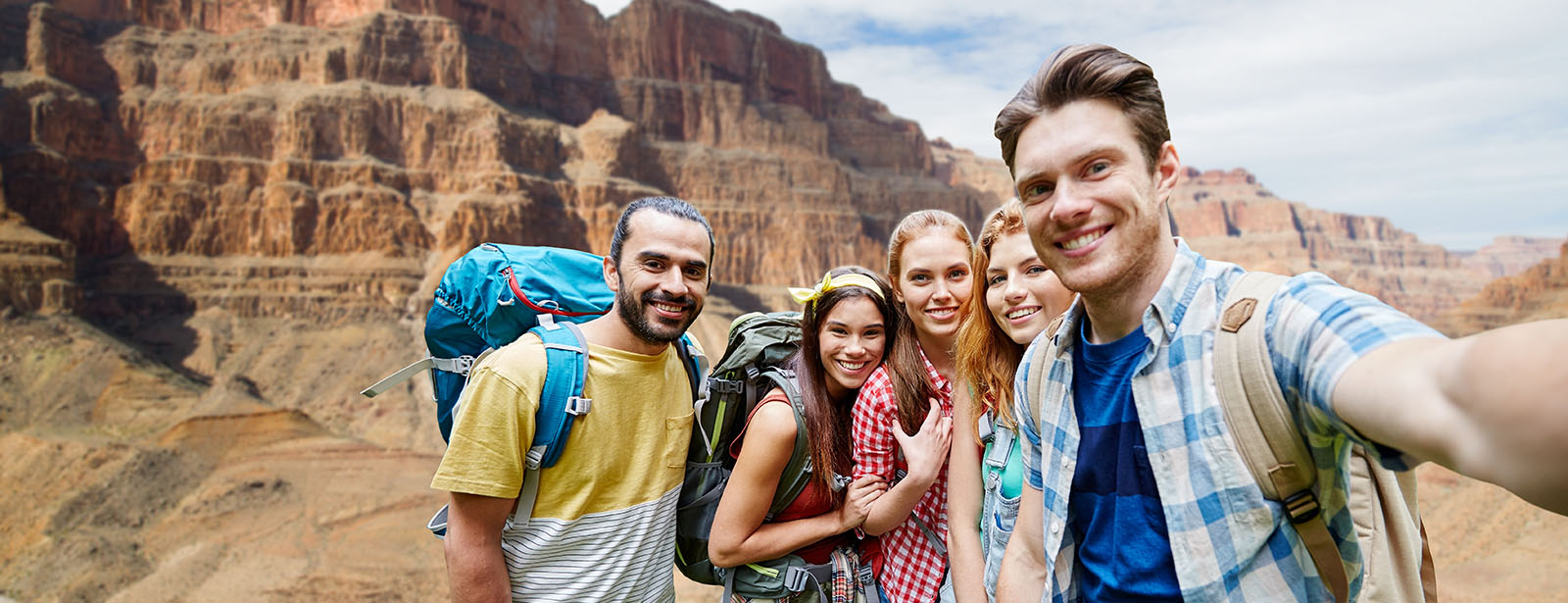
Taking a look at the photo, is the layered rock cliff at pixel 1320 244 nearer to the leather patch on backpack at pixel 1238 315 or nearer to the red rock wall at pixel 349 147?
the red rock wall at pixel 349 147

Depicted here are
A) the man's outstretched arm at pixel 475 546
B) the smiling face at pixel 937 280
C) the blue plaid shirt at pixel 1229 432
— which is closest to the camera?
the blue plaid shirt at pixel 1229 432

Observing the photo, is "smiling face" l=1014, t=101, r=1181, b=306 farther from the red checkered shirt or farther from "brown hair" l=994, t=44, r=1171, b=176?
the red checkered shirt

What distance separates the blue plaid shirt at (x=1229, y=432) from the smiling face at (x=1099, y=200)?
0.29 feet

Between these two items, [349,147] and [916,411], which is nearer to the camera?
[916,411]

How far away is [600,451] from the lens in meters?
2.90

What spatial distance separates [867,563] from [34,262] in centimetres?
4067

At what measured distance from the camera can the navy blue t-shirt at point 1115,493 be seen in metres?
1.64

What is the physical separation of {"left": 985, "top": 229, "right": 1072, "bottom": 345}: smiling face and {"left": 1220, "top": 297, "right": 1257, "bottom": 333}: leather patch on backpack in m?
1.14

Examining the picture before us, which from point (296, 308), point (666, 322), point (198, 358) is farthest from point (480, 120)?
point (666, 322)

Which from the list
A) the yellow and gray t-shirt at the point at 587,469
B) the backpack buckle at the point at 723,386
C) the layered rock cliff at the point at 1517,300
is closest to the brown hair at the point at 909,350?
the backpack buckle at the point at 723,386

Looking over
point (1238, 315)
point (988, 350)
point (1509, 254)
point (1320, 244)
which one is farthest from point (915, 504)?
point (1509, 254)

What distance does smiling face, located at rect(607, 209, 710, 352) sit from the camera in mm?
2914

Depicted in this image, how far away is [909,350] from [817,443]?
0.54 m

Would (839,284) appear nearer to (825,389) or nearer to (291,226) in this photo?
(825,389)
